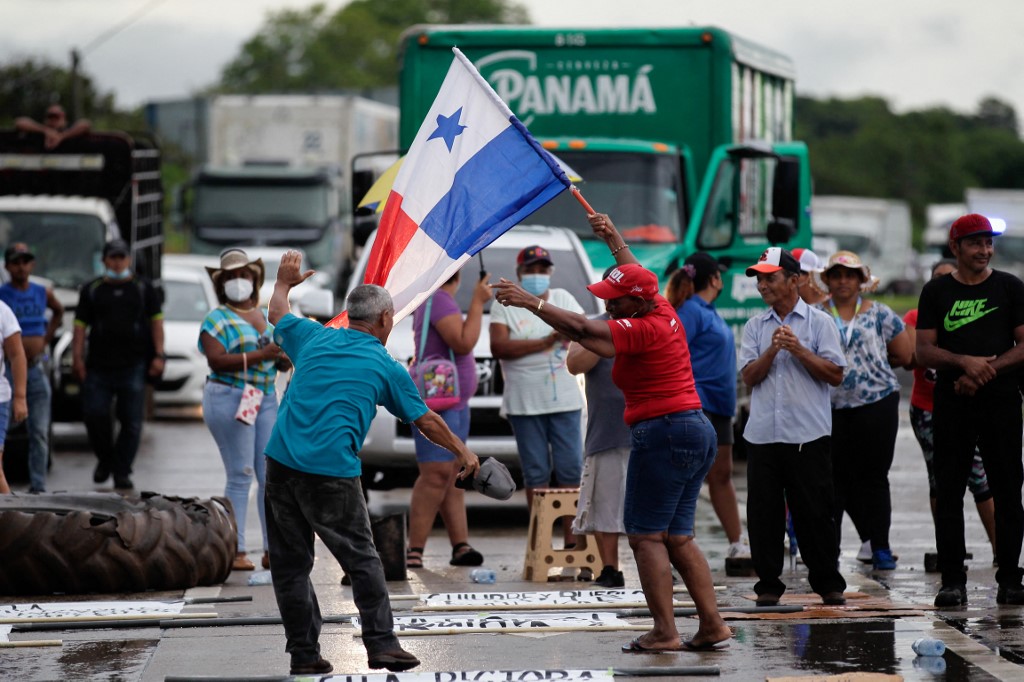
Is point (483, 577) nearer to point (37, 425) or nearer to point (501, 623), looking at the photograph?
point (501, 623)

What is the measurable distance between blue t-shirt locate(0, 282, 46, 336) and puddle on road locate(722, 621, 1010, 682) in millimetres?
7369

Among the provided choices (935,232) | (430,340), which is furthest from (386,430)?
(935,232)

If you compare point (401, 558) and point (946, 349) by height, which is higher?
point (946, 349)

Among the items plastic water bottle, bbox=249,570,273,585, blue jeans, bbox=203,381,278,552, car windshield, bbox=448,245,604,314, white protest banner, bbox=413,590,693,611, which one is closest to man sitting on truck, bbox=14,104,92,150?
car windshield, bbox=448,245,604,314

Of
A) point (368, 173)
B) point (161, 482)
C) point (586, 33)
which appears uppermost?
point (586, 33)

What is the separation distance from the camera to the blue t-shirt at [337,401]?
7.23 m

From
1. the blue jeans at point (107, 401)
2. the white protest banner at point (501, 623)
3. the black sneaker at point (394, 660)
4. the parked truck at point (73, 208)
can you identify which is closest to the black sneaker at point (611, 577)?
the white protest banner at point (501, 623)

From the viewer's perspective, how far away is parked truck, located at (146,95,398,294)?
30719 mm

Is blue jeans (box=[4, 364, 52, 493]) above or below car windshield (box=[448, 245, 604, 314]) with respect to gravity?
below

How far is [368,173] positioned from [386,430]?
14.3 feet

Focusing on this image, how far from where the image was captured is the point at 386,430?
12289 mm

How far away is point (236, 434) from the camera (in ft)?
34.1

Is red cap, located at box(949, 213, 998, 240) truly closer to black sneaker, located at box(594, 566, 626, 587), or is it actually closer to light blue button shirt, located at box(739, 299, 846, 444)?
light blue button shirt, located at box(739, 299, 846, 444)

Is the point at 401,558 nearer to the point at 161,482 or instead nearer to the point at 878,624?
the point at 878,624
